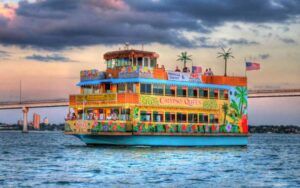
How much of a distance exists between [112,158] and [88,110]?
47.9ft

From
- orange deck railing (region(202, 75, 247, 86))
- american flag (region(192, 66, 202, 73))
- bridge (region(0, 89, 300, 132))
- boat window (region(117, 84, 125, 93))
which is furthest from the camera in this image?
bridge (region(0, 89, 300, 132))

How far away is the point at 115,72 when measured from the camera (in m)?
52.6

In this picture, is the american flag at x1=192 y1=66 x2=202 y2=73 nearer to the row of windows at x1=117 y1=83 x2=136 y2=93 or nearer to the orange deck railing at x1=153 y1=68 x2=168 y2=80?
the orange deck railing at x1=153 y1=68 x2=168 y2=80

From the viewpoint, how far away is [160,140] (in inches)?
1975

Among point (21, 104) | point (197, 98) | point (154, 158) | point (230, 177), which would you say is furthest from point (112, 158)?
point (21, 104)

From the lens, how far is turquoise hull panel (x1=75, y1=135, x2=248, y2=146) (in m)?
49.1

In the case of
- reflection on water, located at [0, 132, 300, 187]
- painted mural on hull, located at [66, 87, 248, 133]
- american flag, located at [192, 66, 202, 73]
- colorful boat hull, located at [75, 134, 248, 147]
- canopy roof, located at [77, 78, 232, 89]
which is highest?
american flag, located at [192, 66, 202, 73]

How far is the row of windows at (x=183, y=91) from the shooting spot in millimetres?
50978

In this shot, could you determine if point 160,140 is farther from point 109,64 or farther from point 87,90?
point 87,90

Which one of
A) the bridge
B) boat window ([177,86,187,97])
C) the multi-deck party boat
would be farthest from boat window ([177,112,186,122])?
the bridge

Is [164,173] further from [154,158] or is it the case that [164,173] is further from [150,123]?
[150,123]

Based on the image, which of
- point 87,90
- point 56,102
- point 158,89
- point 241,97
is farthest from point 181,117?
point 56,102

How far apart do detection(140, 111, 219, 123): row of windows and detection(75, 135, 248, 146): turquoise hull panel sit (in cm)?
176

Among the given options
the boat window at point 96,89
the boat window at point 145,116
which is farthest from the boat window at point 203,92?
the boat window at point 96,89
